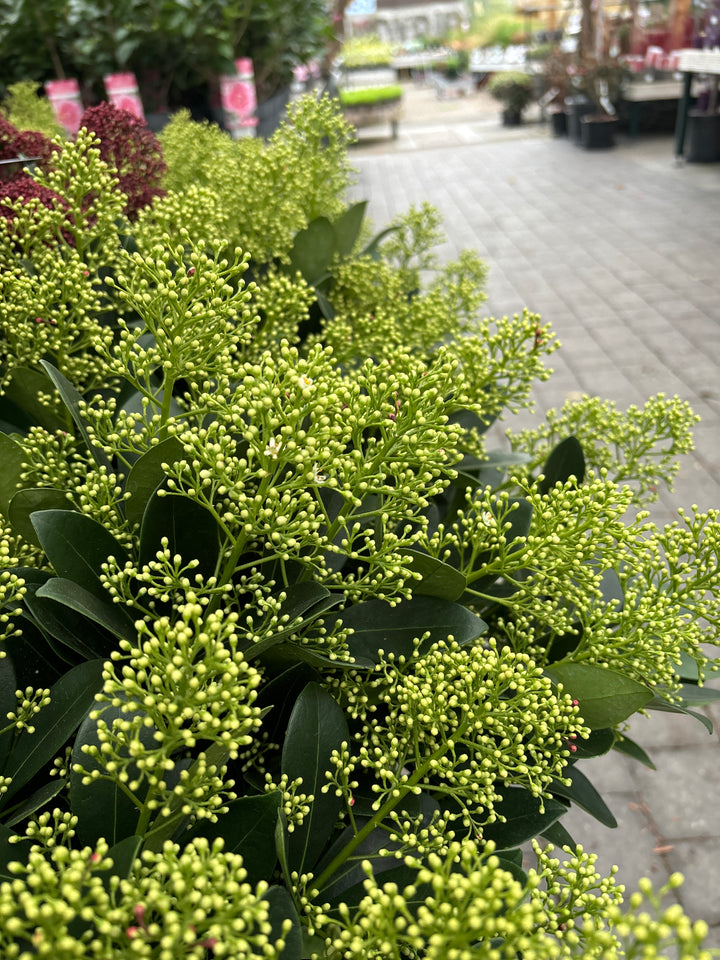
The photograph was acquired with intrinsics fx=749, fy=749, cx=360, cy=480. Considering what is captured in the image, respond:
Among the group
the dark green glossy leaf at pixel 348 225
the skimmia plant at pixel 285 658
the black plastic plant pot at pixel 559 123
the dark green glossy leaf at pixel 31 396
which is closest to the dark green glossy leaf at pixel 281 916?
the skimmia plant at pixel 285 658

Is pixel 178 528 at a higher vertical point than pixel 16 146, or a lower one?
lower

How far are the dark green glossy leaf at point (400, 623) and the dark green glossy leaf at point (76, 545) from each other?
1.22ft

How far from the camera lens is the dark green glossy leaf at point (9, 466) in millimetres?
1213

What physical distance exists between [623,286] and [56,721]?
8527 mm

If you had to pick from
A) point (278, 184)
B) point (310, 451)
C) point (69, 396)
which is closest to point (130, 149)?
point (278, 184)

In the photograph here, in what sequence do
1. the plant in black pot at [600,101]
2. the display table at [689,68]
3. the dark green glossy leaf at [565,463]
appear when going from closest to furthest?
the dark green glossy leaf at [565,463] → the display table at [689,68] → the plant in black pot at [600,101]

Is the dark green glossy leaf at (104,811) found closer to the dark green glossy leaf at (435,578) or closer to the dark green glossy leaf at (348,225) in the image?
the dark green glossy leaf at (435,578)

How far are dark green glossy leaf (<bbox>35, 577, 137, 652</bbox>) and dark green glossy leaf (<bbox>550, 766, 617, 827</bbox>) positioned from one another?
28.6 inches

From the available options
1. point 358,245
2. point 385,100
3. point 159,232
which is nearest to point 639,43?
point 385,100

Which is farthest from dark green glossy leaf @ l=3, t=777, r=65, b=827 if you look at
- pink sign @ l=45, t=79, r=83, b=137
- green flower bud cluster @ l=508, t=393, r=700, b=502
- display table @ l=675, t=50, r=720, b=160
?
display table @ l=675, t=50, r=720, b=160

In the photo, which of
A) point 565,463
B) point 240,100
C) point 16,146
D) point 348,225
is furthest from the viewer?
point 240,100

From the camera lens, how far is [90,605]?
103 cm

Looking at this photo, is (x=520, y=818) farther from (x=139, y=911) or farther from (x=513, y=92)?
(x=513, y=92)

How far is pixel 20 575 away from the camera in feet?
3.69
